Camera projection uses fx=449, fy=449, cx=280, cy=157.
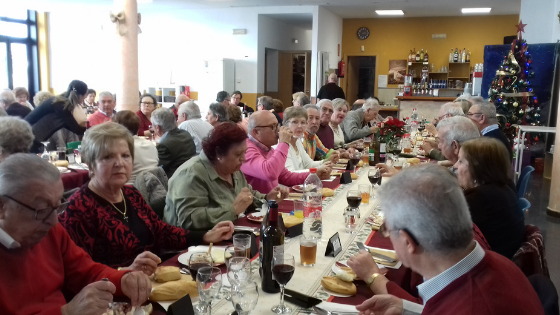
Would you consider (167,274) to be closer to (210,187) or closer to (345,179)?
(210,187)

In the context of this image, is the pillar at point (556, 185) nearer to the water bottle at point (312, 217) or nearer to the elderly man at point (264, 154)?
the elderly man at point (264, 154)

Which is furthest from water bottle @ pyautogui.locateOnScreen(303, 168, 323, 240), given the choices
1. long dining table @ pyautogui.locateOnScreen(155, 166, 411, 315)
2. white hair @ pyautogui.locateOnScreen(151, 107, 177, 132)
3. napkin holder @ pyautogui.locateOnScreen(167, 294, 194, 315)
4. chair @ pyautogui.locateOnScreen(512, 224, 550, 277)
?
white hair @ pyautogui.locateOnScreen(151, 107, 177, 132)

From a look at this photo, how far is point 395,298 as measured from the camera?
1586 mm

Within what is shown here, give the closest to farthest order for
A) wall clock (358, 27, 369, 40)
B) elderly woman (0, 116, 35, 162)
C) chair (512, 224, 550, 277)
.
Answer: chair (512, 224, 550, 277), elderly woman (0, 116, 35, 162), wall clock (358, 27, 369, 40)

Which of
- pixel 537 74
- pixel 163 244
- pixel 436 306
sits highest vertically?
pixel 537 74

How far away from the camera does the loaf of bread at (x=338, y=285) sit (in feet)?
5.65

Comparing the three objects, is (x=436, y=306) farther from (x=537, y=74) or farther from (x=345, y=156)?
(x=537, y=74)

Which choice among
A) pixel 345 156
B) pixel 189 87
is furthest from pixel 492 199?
pixel 189 87

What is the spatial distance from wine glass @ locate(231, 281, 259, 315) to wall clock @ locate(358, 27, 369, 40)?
45.2 ft

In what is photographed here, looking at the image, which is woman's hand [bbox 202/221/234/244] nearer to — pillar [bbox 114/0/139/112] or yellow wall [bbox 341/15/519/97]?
pillar [bbox 114/0/139/112]

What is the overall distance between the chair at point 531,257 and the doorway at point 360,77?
12.9 meters

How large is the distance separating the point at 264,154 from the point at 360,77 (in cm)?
1211

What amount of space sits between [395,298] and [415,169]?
524 mm

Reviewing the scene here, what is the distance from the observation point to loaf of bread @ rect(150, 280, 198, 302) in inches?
64.2
